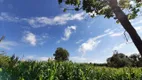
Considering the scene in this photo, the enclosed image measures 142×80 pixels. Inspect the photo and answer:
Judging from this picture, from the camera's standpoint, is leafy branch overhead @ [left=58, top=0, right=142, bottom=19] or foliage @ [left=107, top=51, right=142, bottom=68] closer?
leafy branch overhead @ [left=58, top=0, right=142, bottom=19]

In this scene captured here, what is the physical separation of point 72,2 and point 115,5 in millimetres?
2653

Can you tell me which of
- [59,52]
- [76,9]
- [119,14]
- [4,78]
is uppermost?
[59,52]

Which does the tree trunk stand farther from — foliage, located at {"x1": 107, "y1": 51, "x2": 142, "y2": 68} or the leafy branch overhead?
foliage, located at {"x1": 107, "y1": 51, "x2": 142, "y2": 68}

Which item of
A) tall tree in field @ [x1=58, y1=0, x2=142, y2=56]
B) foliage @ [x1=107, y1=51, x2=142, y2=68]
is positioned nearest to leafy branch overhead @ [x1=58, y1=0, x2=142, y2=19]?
tall tree in field @ [x1=58, y1=0, x2=142, y2=56]

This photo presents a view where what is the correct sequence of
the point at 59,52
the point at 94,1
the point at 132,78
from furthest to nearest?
the point at 59,52
the point at 94,1
the point at 132,78

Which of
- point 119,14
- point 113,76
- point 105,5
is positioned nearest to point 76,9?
point 105,5

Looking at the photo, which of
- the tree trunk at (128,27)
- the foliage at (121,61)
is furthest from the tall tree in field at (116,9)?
the foliage at (121,61)

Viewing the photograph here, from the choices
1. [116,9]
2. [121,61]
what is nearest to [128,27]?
[116,9]

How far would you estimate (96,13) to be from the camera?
1594cm

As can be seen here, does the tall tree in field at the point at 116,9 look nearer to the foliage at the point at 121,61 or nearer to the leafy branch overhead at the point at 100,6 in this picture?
the leafy branch overhead at the point at 100,6

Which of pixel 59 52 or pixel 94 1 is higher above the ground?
pixel 59 52

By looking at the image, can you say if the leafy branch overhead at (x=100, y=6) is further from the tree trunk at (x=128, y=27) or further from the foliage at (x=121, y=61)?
the foliage at (x=121, y=61)

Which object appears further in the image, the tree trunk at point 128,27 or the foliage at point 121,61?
the foliage at point 121,61

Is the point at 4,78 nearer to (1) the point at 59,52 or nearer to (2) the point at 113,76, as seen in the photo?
(2) the point at 113,76
